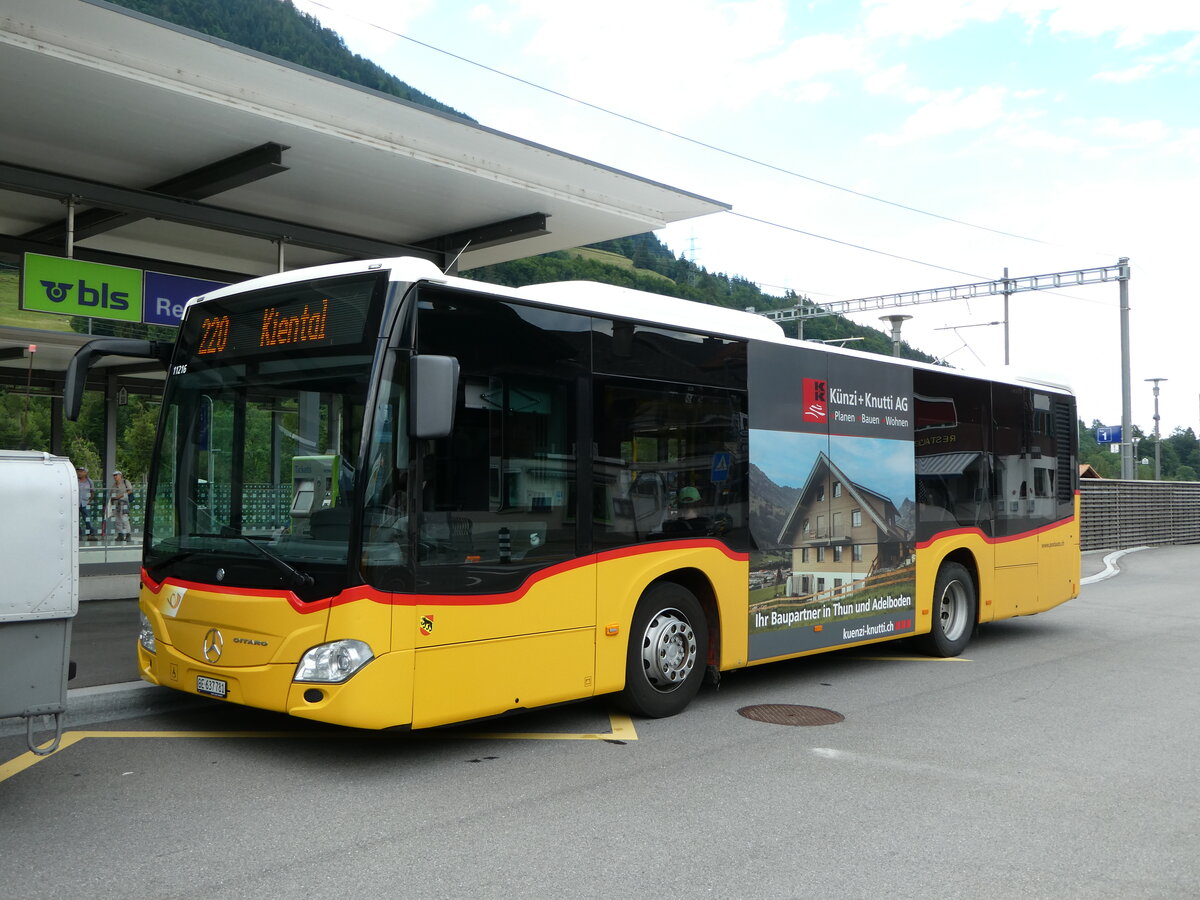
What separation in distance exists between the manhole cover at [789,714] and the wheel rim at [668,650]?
62cm

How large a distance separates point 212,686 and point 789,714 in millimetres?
4178

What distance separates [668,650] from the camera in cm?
778

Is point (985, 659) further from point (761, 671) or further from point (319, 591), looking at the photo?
point (319, 591)

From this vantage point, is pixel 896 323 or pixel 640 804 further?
pixel 896 323

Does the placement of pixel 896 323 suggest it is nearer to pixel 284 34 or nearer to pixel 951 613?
pixel 951 613

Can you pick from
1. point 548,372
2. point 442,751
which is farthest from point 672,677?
point 548,372

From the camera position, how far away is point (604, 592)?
722 centimetres

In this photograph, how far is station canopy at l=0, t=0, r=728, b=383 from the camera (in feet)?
29.8

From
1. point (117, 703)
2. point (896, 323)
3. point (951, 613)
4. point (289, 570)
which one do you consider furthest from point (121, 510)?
point (896, 323)

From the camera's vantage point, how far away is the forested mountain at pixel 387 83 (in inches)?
2063

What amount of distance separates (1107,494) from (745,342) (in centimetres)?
2372

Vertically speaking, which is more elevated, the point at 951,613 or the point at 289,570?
the point at 289,570

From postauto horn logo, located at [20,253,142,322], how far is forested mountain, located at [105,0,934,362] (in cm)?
3532

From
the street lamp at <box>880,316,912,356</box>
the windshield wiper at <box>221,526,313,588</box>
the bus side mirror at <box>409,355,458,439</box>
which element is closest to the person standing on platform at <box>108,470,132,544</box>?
the windshield wiper at <box>221,526,313,588</box>
